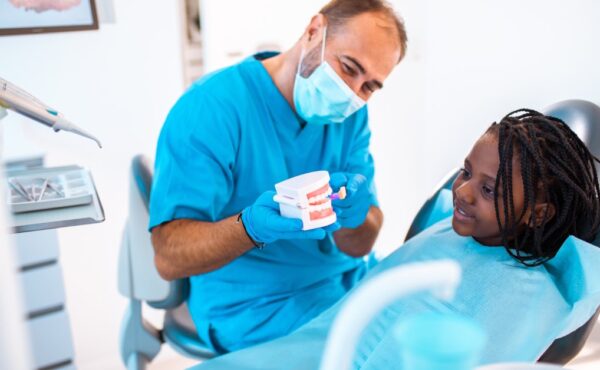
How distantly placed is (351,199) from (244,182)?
27 cm

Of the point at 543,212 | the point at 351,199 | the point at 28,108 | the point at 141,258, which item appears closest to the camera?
the point at 28,108

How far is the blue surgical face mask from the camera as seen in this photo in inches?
49.9

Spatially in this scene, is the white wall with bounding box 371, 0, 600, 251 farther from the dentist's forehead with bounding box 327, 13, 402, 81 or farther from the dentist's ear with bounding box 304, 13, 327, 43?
the dentist's ear with bounding box 304, 13, 327, 43

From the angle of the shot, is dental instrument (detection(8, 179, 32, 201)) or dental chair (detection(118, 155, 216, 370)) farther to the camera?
dental chair (detection(118, 155, 216, 370))

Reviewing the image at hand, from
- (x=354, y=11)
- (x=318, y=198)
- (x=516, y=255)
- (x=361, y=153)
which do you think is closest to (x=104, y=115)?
(x=361, y=153)

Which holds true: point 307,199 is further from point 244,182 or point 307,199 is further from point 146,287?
point 146,287

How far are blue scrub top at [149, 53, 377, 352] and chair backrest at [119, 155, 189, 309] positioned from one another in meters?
0.06

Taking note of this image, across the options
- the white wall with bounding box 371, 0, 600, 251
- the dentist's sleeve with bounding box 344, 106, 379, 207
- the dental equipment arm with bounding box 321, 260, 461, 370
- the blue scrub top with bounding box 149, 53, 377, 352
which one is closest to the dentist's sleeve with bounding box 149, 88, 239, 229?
the blue scrub top with bounding box 149, 53, 377, 352

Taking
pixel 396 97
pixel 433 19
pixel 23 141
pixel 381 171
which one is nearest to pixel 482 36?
pixel 433 19

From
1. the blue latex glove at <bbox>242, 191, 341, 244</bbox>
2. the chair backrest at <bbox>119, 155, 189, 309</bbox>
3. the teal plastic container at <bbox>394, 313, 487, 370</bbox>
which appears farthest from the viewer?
the chair backrest at <bbox>119, 155, 189, 309</bbox>

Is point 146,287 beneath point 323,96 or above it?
beneath

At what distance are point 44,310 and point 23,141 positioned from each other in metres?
0.52

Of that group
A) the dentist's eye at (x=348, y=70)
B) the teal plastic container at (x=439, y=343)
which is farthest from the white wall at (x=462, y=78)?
the teal plastic container at (x=439, y=343)

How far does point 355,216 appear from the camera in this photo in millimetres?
1296
